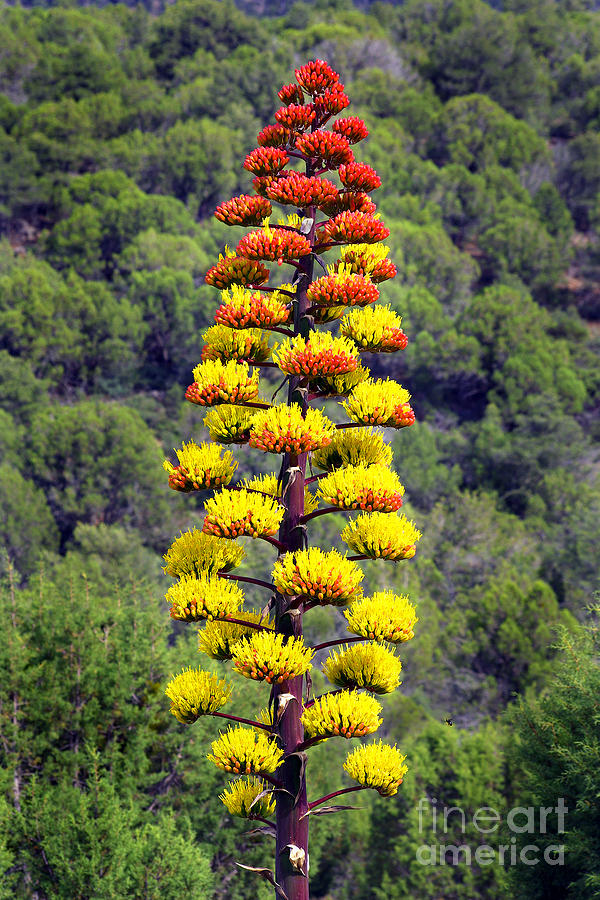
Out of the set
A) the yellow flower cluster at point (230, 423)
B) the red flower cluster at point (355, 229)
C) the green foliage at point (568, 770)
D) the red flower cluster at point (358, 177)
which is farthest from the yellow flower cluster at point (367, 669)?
the green foliage at point (568, 770)

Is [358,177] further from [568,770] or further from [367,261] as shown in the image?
[568,770]

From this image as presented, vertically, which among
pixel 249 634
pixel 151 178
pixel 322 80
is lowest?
pixel 249 634

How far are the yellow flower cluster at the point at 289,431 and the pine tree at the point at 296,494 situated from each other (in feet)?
0.04

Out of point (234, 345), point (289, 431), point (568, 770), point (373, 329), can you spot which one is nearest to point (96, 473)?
point (568, 770)

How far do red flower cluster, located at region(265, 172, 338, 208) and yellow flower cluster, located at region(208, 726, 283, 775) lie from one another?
4.09 m

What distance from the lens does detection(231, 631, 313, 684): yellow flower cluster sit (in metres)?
6.59

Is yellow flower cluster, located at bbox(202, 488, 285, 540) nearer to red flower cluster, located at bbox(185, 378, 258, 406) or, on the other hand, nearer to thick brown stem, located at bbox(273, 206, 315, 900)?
thick brown stem, located at bbox(273, 206, 315, 900)

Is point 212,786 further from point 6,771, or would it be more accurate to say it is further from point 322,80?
point 322,80

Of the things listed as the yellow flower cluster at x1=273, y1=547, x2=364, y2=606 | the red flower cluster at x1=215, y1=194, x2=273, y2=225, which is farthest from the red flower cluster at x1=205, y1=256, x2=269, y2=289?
the yellow flower cluster at x1=273, y1=547, x2=364, y2=606

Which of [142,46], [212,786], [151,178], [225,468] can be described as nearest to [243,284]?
[225,468]

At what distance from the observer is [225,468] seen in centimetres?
742

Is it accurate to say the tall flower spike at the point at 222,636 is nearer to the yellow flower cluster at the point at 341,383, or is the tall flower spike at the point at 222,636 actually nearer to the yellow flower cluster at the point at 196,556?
the yellow flower cluster at the point at 196,556

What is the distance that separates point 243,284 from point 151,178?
3639 inches

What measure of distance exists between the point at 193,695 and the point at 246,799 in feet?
2.84
